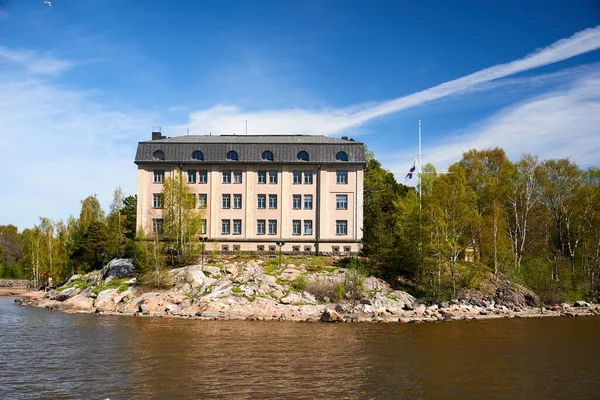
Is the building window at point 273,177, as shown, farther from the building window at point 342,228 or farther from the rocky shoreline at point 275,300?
the rocky shoreline at point 275,300

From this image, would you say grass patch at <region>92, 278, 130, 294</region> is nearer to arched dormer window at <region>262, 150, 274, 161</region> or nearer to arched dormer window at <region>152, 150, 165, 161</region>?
arched dormer window at <region>152, 150, 165, 161</region>

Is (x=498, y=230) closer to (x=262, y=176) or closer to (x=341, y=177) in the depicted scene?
(x=341, y=177)

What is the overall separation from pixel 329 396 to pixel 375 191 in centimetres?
5355

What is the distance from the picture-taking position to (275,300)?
148ft

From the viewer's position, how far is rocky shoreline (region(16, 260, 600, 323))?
4325cm

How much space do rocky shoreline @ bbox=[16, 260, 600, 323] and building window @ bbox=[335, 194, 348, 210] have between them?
33.8 feet

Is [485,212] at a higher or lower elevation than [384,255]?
higher

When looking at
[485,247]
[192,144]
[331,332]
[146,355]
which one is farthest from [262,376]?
[192,144]

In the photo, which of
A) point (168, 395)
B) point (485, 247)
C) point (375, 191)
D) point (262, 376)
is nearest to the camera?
point (168, 395)

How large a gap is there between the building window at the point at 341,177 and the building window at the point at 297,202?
488cm

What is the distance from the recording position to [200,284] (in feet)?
159

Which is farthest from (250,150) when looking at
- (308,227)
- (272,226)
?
(308,227)

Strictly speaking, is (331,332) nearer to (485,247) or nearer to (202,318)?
(202,318)

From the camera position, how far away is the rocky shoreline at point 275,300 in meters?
43.2
